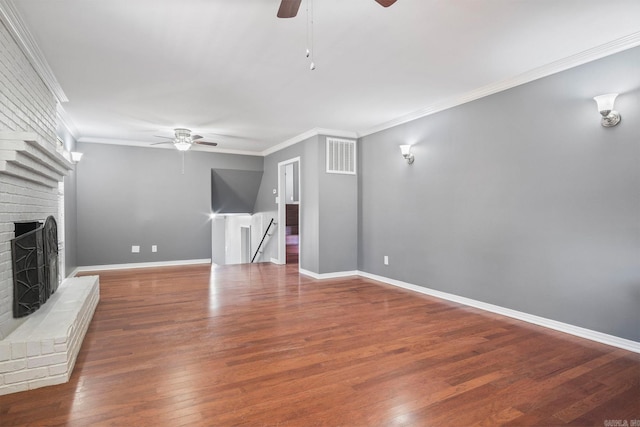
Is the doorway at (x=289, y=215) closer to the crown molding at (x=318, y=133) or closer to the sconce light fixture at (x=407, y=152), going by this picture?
the crown molding at (x=318, y=133)

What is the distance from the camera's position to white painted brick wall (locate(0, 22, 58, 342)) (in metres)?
2.40

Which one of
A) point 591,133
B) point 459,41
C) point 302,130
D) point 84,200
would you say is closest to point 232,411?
point 459,41

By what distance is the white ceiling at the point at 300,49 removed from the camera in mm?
2424

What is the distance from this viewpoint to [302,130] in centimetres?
596

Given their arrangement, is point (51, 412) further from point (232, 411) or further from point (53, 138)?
point (53, 138)

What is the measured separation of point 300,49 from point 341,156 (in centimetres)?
314

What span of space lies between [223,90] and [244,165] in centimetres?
402

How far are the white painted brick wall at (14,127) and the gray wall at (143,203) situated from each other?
3468 mm

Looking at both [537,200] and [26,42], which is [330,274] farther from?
[26,42]

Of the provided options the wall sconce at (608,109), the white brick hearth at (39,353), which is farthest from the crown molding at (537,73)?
the white brick hearth at (39,353)

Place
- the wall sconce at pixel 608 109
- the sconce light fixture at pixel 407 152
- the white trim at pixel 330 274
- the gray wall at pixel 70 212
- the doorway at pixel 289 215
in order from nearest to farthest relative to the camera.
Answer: the wall sconce at pixel 608 109, the sconce light fixture at pixel 407 152, the gray wall at pixel 70 212, the white trim at pixel 330 274, the doorway at pixel 289 215

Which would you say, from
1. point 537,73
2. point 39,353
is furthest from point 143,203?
point 537,73

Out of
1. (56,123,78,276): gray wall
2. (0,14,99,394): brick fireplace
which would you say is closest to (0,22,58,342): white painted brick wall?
(0,14,99,394): brick fireplace

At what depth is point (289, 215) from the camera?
28.9 ft
